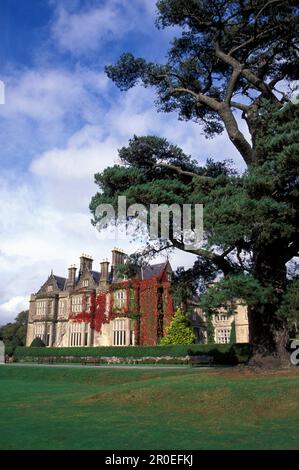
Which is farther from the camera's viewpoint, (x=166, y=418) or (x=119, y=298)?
(x=119, y=298)

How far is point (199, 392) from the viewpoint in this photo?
1099 cm

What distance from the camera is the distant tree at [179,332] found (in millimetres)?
37594

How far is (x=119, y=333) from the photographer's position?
45531mm

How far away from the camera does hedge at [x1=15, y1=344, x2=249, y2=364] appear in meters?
30.1

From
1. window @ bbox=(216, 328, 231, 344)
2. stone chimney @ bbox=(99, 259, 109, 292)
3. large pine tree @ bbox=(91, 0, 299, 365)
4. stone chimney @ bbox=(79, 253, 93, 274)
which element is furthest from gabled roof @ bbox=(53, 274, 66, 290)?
large pine tree @ bbox=(91, 0, 299, 365)

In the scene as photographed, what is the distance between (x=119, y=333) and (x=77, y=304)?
7890 mm

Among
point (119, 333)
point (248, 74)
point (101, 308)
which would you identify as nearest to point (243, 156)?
point (248, 74)

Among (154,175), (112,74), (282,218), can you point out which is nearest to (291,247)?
(282,218)

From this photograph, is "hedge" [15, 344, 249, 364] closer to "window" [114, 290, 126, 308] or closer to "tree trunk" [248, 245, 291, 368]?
"window" [114, 290, 126, 308]

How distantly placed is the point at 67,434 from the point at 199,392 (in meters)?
4.73

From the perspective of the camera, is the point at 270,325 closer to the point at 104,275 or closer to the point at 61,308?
the point at 104,275

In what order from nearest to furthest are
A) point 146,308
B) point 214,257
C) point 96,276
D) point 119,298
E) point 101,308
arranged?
point 214,257, point 146,308, point 119,298, point 101,308, point 96,276

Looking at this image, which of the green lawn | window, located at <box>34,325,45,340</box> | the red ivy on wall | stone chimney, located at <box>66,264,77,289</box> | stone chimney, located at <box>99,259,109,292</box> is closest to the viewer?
the green lawn

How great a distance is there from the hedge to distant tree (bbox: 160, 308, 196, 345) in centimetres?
286
